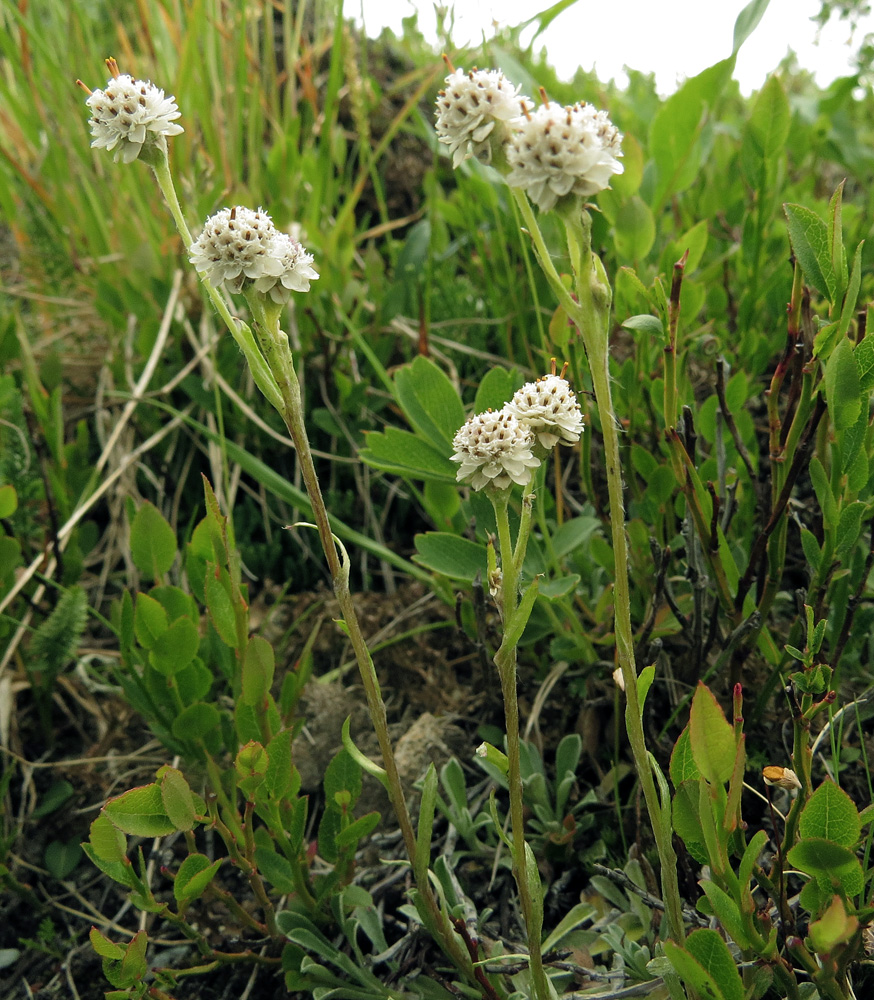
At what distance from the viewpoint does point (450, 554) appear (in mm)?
1427

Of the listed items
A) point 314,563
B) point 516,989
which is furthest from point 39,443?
point 516,989

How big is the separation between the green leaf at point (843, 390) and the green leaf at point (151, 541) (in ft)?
3.64

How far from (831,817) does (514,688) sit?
37 cm

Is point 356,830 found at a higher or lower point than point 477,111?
lower

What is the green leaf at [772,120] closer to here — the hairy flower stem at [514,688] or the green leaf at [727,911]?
the hairy flower stem at [514,688]

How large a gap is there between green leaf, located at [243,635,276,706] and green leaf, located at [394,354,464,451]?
0.46m

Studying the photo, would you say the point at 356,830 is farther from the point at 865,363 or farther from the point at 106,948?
the point at 865,363

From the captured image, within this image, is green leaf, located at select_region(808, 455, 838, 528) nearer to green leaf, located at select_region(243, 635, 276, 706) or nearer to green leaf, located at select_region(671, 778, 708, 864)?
green leaf, located at select_region(671, 778, 708, 864)

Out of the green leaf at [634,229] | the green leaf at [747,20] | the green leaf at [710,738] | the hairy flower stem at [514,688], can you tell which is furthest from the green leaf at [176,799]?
the green leaf at [747,20]

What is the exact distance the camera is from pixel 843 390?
3.63ft

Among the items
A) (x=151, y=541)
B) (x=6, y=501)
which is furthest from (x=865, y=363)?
(x=6, y=501)

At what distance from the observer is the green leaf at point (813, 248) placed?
118cm

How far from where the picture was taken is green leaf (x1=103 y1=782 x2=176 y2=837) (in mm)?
1104

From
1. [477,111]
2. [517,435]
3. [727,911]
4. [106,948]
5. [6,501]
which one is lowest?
[727,911]
